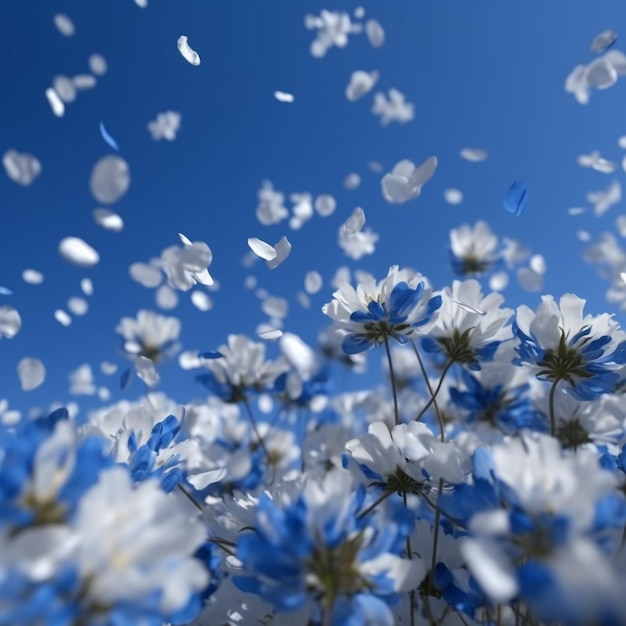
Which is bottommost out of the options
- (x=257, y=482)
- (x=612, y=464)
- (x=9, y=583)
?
(x=9, y=583)

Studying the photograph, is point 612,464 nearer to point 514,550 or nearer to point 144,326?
point 514,550

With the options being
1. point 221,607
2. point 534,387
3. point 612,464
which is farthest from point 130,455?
point 534,387

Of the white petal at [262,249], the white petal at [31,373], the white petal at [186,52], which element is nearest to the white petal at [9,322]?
the white petal at [31,373]

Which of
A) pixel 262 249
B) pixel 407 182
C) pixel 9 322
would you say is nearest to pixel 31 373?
pixel 9 322

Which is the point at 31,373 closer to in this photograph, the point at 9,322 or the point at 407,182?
the point at 9,322

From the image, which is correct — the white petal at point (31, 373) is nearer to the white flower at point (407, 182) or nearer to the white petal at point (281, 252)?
the white petal at point (281, 252)
